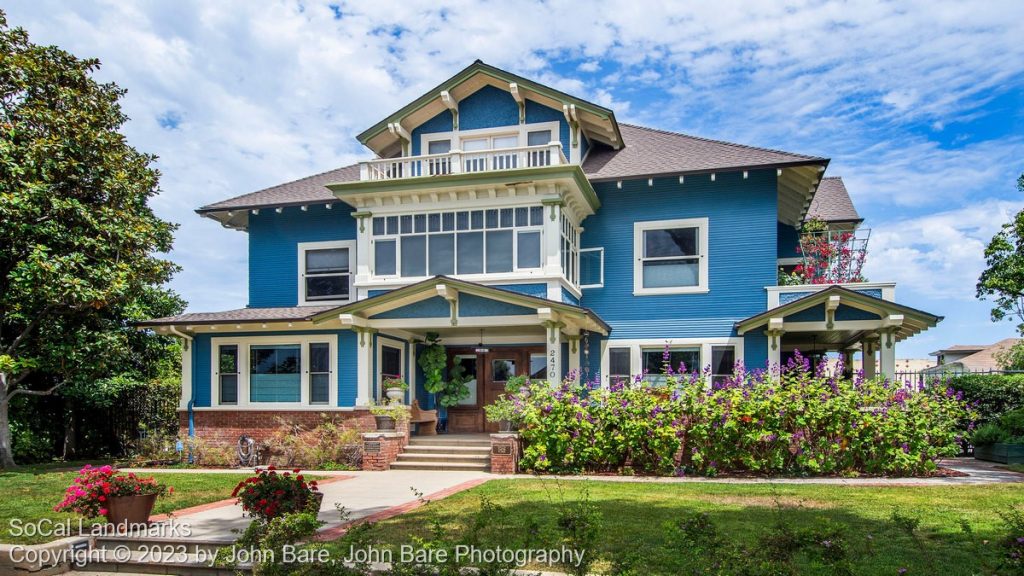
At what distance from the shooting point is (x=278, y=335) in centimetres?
1739

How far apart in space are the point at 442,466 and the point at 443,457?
0.34m

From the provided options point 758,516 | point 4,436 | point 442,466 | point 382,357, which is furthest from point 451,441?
point 4,436

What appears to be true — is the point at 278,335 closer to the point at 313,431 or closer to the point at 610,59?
the point at 313,431

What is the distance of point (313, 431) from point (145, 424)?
5.44 meters

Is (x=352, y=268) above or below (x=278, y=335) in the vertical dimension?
above

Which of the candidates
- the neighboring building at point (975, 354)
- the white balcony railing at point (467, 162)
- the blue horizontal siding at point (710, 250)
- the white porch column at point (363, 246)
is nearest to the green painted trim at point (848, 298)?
the blue horizontal siding at point (710, 250)

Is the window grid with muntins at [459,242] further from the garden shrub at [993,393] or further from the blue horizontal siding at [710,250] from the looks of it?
the garden shrub at [993,393]

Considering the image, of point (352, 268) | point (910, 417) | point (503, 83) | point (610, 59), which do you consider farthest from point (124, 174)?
point (910, 417)

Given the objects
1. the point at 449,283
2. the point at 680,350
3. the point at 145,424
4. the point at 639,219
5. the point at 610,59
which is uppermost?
the point at 610,59

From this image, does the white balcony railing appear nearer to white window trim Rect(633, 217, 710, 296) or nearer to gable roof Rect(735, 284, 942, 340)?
white window trim Rect(633, 217, 710, 296)

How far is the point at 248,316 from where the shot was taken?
17.5 meters

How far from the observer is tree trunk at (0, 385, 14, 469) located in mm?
15945

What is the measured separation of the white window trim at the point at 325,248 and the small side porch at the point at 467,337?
2.21 meters

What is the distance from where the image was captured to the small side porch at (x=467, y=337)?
49.7ft
